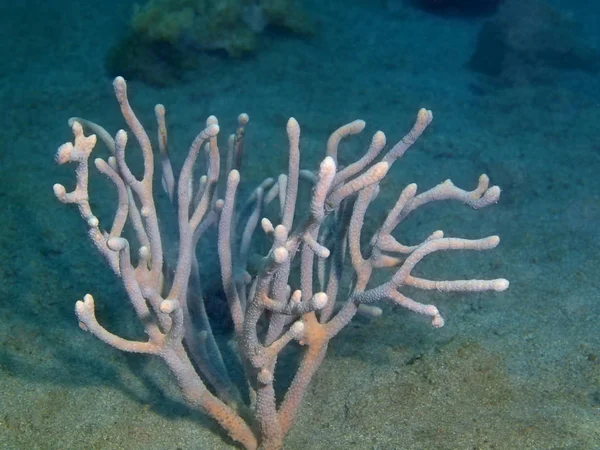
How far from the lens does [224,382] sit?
109 inches

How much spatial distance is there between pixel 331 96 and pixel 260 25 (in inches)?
77.4

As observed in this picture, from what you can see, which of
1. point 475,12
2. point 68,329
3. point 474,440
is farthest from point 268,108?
point 475,12

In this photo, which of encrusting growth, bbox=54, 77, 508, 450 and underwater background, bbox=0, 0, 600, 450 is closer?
encrusting growth, bbox=54, 77, 508, 450

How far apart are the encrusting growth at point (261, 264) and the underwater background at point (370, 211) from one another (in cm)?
35

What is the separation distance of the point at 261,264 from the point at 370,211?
2.52m

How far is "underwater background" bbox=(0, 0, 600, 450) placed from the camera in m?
2.71

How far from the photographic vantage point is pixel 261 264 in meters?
2.43

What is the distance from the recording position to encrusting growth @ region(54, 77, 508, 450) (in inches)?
81.1

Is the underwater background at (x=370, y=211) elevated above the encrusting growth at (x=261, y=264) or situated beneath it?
situated beneath

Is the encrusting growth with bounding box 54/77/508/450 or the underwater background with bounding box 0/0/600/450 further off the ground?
the encrusting growth with bounding box 54/77/508/450

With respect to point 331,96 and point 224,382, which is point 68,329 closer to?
point 224,382

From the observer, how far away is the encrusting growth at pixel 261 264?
2061mm

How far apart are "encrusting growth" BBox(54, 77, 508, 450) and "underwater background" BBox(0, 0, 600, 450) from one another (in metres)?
0.35

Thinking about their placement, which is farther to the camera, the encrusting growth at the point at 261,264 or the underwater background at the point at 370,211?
the underwater background at the point at 370,211
